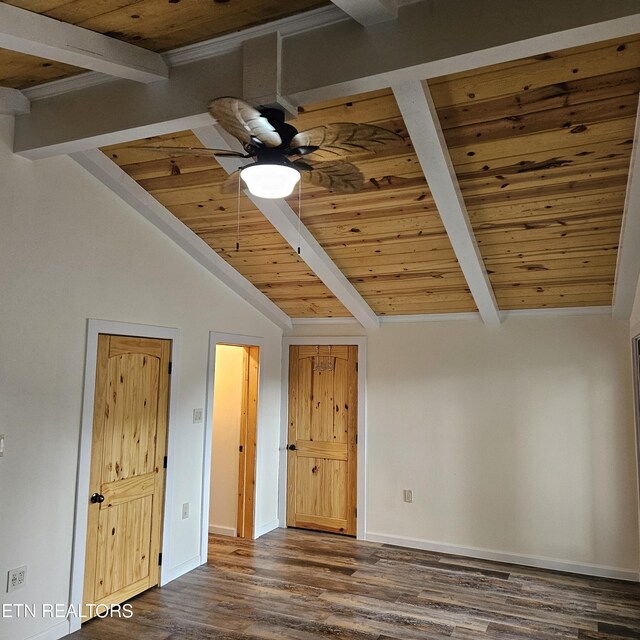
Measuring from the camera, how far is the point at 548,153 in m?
3.08

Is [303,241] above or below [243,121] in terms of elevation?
above

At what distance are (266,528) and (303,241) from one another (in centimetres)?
319

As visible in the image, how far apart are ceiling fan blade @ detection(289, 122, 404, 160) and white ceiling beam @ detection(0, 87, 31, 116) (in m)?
2.01

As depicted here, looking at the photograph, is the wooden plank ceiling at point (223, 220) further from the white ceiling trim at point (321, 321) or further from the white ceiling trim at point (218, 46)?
the white ceiling trim at point (218, 46)

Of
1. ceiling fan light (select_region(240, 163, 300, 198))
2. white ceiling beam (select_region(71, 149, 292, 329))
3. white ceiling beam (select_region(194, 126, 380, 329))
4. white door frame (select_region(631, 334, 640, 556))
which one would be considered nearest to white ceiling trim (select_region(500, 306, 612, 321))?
white door frame (select_region(631, 334, 640, 556))

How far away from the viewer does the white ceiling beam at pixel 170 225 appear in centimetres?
380

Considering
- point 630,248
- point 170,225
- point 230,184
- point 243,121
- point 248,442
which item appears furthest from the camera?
point 248,442

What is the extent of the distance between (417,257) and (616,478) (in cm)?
250

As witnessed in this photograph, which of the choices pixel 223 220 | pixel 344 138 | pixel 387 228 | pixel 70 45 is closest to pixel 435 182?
pixel 387 228

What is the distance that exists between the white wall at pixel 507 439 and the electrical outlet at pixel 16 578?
3.26 meters

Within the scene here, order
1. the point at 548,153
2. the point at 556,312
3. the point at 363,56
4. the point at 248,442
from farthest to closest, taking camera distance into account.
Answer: the point at 248,442 → the point at 556,312 → the point at 548,153 → the point at 363,56

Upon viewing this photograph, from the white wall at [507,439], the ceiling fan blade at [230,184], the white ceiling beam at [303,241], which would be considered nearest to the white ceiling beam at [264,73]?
the ceiling fan blade at [230,184]

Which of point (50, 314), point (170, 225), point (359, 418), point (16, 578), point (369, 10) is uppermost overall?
point (369, 10)

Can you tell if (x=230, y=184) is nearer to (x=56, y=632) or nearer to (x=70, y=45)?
(x=70, y=45)
